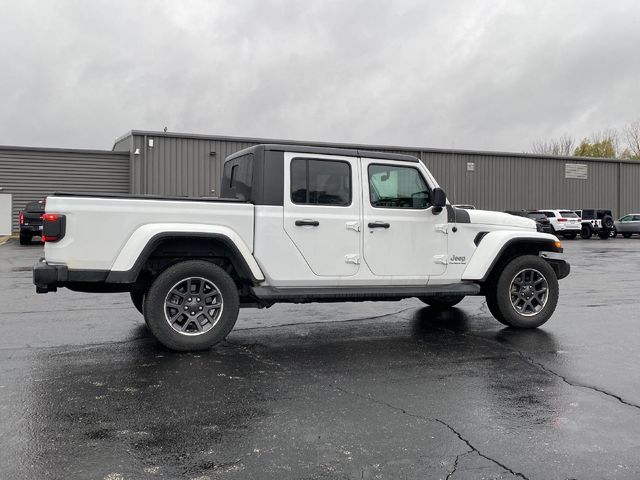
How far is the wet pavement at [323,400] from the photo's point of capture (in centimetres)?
343

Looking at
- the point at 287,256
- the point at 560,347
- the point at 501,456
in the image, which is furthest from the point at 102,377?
the point at 560,347

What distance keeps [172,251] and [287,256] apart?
44.6 inches

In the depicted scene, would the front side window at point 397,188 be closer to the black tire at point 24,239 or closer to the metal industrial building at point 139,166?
the black tire at point 24,239

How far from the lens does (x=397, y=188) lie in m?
6.84

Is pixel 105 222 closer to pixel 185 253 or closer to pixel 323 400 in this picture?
pixel 185 253

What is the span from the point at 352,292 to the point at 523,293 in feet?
7.54

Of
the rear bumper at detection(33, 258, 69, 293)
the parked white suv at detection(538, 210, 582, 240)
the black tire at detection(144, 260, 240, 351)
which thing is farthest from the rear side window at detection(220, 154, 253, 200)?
the parked white suv at detection(538, 210, 582, 240)

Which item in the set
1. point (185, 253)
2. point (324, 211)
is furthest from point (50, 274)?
point (324, 211)

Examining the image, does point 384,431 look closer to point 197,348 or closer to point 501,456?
point 501,456

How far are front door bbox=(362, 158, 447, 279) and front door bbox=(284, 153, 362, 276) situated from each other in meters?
0.15

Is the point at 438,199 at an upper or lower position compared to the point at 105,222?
upper

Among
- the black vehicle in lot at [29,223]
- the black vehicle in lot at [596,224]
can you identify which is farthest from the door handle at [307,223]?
the black vehicle in lot at [596,224]

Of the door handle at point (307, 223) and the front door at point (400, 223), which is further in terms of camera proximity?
the front door at point (400, 223)

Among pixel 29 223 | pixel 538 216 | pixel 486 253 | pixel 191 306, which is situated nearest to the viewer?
pixel 191 306
